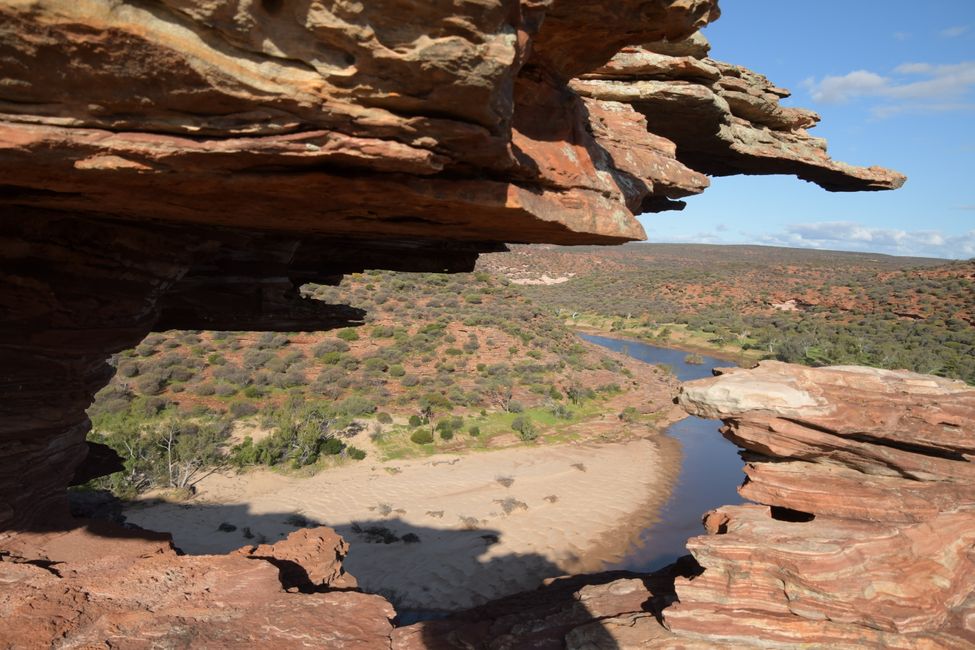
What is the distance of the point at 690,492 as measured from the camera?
2352 cm

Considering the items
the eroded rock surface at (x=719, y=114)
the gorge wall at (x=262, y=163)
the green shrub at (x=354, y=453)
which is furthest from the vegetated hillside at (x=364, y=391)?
the eroded rock surface at (x=719, y=114)

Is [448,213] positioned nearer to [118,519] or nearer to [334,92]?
[334,92]

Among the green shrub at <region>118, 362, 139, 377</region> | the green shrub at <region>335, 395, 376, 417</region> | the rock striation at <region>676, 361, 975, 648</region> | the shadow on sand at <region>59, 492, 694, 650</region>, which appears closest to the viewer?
the rock striation at <region>676, 361, 975, 648</region>

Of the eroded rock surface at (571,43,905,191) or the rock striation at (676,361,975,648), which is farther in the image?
the eroded rock surface at (571,43,905,191)

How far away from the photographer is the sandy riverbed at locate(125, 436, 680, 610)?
15922 mm

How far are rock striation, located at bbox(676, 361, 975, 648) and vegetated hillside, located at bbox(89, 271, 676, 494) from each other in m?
17.5

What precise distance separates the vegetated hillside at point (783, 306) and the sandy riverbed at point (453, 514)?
75.5 feet

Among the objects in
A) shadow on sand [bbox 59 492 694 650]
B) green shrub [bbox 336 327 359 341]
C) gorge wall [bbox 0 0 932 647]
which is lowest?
shadow on sand [bbox 59 492 694 650]

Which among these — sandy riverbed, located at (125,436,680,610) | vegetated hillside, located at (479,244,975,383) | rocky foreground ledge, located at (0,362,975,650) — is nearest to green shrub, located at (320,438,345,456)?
sandy riverbed, located at (125,436,680,610)

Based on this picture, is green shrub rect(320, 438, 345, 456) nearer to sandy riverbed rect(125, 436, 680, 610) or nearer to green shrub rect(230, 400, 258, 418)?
sandy riverbed rect(125, 436, 680, 610)

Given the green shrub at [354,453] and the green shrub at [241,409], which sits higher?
the green shrub at [241,409]

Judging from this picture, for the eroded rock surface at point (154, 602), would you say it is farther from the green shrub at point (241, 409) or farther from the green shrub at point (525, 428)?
the green shrub at point (525, 428)

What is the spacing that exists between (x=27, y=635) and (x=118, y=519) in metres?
9.78

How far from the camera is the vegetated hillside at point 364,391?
21812 mm
